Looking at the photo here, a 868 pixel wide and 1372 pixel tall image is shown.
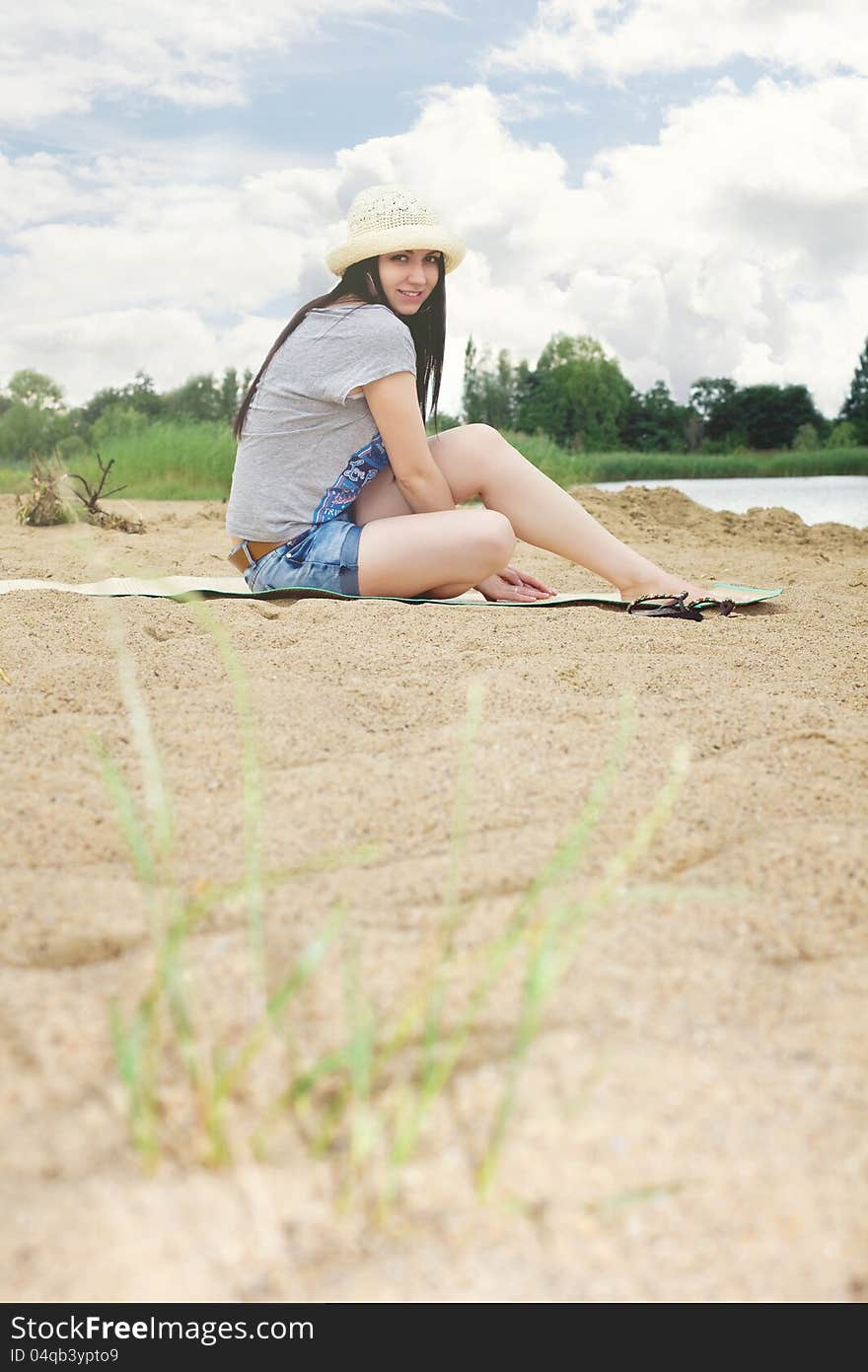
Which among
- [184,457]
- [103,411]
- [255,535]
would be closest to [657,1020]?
[255,535]

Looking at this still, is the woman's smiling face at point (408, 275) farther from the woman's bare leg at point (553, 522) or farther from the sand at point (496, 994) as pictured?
the sand at point (496, 994)

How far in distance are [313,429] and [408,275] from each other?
489 millimetres

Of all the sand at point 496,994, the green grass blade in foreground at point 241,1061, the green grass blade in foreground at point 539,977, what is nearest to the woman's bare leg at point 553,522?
the sand at point 496,994

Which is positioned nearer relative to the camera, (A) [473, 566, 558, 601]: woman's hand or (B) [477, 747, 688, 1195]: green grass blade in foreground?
(B) [477, 747, 688, 1195]: green grass blade in foreground

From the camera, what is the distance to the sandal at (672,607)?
2.75 metres

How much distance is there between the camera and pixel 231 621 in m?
2.47

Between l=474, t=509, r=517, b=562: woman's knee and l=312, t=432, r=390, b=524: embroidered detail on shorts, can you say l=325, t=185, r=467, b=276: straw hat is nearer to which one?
l=312, t=432, r=390, b=524: embroidered detail on shorts

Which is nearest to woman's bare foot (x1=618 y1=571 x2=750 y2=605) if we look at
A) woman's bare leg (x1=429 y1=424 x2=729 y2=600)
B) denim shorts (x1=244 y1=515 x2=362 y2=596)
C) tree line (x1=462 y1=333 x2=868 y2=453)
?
woman's bare leg (x1=429 y1=424 x2=729 y2=600)

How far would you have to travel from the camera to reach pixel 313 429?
2.81 meters

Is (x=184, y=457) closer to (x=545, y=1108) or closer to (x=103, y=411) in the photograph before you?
(x=103, y=411)

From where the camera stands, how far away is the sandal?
9.03ft

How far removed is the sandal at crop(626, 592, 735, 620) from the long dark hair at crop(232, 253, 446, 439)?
2.59 feet

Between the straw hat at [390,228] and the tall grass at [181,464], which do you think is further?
the tall grass at [181,464]

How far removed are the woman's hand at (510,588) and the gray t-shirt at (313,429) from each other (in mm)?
460
